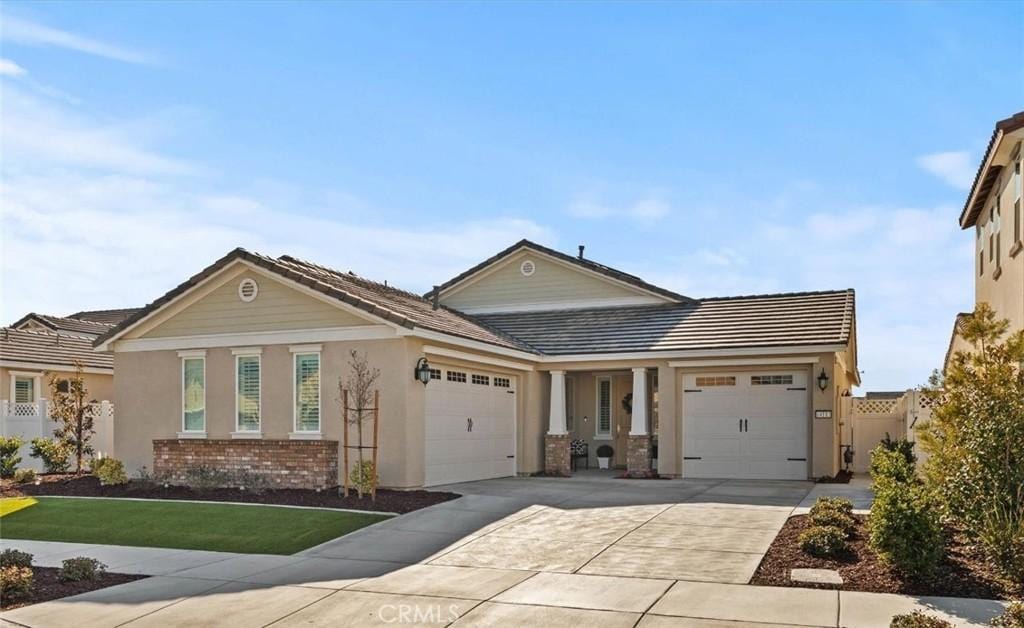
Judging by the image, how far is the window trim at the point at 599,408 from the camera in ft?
76.5

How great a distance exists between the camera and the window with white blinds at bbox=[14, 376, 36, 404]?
25266 millimetres

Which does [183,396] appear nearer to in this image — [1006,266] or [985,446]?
[985,446]

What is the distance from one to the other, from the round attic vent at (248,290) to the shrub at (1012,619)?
14.5 metres

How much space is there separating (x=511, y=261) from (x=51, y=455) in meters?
12.7

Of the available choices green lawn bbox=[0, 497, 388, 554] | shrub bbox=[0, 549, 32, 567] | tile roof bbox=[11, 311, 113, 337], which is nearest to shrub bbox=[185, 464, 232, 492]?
green lawn bbox=[0, 497, 388, 554]

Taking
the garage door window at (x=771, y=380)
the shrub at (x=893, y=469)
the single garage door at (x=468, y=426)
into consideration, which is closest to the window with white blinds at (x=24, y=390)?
the single garage door at (x=468, y=426)

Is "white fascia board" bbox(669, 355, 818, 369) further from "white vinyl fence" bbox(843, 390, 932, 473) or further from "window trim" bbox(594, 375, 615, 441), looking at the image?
"white vinyl fence" bbox(843, 390, 932, 473)

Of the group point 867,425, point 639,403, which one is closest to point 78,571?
point 639,403

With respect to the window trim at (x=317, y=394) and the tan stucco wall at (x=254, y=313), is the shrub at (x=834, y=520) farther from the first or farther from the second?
the window trim at (x=317, y=394)

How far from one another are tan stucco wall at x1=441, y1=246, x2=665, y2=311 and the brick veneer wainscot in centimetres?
971

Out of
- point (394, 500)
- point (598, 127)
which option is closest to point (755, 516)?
point (394, 500)

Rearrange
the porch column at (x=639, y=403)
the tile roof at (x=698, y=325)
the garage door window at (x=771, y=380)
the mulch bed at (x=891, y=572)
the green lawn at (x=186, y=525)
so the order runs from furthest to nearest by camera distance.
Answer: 1. the porch column at (x=639, y=403)
2. the tile roof at (x=698, y=325)
3. the garage door window at (x=771, y=380)
4. the green lawn at (x=186, y=525)
5. the mulch bed at (x=891, y=572)

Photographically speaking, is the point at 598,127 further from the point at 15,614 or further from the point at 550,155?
the point at 15,614

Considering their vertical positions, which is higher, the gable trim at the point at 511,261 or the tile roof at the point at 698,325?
the gable trim at the point at 511,261
